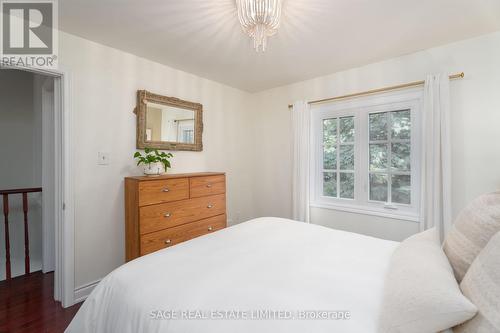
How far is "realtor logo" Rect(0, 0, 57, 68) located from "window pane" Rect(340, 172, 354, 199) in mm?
3277

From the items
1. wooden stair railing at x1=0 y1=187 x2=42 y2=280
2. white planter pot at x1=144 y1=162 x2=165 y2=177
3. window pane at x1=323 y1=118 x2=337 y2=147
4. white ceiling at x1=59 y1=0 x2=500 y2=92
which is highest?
white ceiling at x1=59 y1=0 x2=500 y2=92

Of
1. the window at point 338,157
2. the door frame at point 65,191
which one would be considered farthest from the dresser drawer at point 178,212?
the window at point 338,157

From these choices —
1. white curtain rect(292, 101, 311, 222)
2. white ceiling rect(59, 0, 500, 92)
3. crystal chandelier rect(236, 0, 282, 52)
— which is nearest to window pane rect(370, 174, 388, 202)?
white curtain rect(292, 101, 311, 222)

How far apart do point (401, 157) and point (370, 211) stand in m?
0.72

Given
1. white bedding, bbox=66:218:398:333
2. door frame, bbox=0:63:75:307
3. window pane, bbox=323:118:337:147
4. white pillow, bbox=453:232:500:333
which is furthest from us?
window pane, bbox=323:118:337:147

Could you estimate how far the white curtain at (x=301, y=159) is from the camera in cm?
328

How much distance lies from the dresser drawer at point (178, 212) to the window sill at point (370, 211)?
1377 mm

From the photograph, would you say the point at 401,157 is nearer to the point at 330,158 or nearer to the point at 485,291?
the point at 330,158

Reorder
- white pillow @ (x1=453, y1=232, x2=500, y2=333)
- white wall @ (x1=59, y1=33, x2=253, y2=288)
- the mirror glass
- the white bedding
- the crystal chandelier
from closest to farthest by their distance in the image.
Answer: white pillow @ (x1=453, y1=232, x2=500, y2=333) < the white bedding < the crystal chandelier < white wall @ (x1=59, y1=33, x2=253, y2=288) < the mirror glass

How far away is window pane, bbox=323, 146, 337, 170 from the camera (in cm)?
320

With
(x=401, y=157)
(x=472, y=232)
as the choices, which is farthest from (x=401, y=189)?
(x=472, y=232)

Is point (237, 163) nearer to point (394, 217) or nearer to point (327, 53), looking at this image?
point (327, 53)

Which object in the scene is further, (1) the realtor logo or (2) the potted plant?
(2) the potted plant

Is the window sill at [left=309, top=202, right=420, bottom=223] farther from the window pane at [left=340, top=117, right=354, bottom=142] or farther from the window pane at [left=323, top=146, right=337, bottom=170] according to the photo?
the window pane at [left=340, top=117, right=354, bottom=142]
